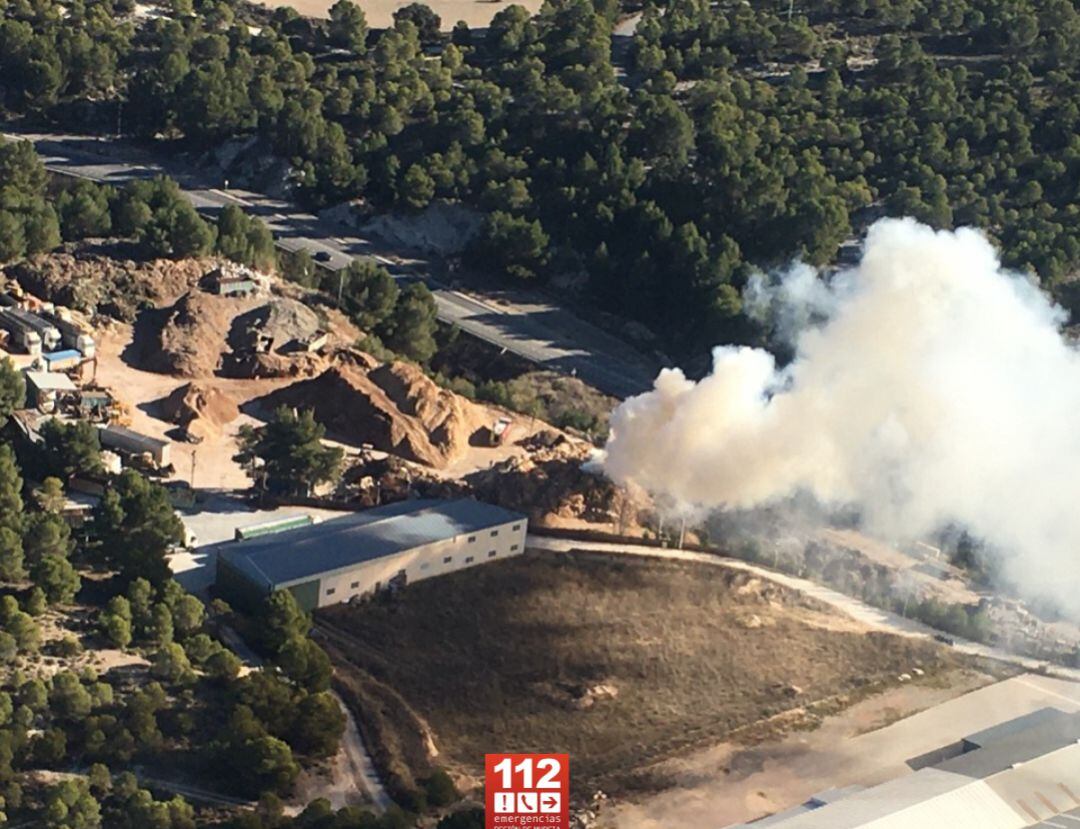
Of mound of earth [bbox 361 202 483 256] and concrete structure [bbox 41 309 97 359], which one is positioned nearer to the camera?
concrete structure [bbox 41 309 97 359]

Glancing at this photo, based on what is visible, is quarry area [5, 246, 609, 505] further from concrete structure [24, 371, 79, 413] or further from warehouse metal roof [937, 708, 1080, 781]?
warehouse metal roof [937, 708, 1080, 781]

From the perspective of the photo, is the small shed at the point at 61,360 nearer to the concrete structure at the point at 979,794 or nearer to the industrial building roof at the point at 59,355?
the industrial building roof at the point at 59,355

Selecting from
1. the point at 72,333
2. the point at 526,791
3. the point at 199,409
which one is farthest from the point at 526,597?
the point at 72,333

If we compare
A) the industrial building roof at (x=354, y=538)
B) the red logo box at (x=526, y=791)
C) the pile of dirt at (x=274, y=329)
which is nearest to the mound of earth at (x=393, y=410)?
the pile of dirt at (x=274, y=329)

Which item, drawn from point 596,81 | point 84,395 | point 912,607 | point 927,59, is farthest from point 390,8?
point 912,607

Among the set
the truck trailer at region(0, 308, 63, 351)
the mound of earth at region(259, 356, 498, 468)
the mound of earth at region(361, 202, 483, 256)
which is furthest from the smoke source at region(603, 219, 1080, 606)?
the mound of earth at region(361, 202, 483, 256)

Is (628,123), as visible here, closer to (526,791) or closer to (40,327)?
(40,327)
